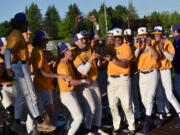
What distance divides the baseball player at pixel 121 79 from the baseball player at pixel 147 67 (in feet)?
1.34

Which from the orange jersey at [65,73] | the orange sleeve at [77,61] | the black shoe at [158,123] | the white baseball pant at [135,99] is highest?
the orange sleeve at [77,61]

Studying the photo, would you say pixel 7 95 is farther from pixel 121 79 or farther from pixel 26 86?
pixel 121 79

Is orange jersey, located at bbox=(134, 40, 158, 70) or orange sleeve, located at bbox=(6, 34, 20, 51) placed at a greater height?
orange sleeve, located at bbox=(6, 34, 20, 51)

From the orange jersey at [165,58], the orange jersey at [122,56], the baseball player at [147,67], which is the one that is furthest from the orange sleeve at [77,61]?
the orange jersey at [165,58]

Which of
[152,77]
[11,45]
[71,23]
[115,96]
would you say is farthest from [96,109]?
[71,23]

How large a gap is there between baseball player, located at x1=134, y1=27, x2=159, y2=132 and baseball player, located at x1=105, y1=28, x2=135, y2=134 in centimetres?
41

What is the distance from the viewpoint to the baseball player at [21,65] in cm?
471

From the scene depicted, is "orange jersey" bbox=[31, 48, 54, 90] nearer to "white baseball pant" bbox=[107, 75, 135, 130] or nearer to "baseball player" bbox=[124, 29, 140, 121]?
"white baseball pant" bbox=[107, 75, 135, 130]

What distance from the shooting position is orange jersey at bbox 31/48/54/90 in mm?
5133

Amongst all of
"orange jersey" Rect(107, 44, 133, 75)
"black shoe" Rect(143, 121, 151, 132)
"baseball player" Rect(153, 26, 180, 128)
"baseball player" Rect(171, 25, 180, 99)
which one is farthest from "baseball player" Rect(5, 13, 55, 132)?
"baseball player" Rect(171, 25, 180, 99)

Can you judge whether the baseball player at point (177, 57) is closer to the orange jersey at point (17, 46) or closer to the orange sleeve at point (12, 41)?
the orange jersey at point (17, 46)

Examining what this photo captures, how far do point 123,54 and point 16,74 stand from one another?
2282 millimetres

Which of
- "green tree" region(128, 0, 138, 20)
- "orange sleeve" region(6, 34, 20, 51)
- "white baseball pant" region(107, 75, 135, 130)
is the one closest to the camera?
"orange sleeve" region(6, 34, 20, 51)

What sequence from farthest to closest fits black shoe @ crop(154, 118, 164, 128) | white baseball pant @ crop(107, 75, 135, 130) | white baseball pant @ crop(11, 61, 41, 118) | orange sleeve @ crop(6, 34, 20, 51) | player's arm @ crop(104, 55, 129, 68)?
→ black shoe @ crop(154, 118, 164, 128)
white baseball pant @ crop(107, 75, 135, 130)
player's arm @ crop(104, 55, 129, 68)
white baseball pant @ crop(11, 61, 41, 118)
orange sleeve @ crop(6, 34, 20, 51)
